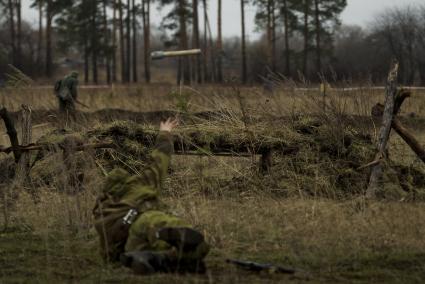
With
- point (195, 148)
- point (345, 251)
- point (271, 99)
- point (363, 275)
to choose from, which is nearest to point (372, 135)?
point (271, 99)

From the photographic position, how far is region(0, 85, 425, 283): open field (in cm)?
575

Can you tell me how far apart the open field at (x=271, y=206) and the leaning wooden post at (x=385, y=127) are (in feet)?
0.62

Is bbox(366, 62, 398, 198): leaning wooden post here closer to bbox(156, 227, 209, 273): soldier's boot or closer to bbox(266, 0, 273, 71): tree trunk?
bbox(156, 227, 209, 273): soldier's boot

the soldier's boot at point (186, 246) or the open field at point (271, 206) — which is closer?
the soldier's boot at point (186, 246)

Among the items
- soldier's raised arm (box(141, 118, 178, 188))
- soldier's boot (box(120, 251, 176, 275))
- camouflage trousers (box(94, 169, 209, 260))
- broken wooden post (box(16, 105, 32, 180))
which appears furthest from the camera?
broken wooden post (box(16, 105, 32, 180))

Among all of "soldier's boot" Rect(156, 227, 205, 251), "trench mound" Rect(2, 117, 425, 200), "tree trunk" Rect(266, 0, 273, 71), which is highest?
"tree trunk" Rect(266, 0, 273, 71)

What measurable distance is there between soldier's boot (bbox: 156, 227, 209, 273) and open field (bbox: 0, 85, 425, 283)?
162 millimetres

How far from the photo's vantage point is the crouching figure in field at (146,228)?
17.0 ft

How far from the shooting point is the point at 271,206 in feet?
25.9

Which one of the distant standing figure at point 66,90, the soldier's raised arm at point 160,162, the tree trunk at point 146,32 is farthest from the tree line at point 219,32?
the soldier's raised arm at point 160,162

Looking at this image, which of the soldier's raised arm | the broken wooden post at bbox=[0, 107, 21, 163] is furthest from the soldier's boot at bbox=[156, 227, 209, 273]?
the broken wooden post at bbox=[0, 107, 21, 163]

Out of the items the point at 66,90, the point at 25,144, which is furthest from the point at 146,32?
the point at 25,144

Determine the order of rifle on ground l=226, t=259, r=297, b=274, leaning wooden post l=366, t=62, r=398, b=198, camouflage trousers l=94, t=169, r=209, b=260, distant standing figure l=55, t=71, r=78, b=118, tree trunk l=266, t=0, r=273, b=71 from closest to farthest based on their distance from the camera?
1. camouflage trousers l=94, t=169, r=209, b=260
2. rifle on ground l=226, t=259, r=297, b=274
3. leaning wooden post l=366, t=62, r=398, b=198
4. distant standing figure l=55, t=71, r=78, b=118
5. tree trunk l=266, t=0, r=273, b=71

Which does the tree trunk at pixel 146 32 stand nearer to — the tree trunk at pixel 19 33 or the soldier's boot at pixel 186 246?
the tree trunk at pixel 19 33
